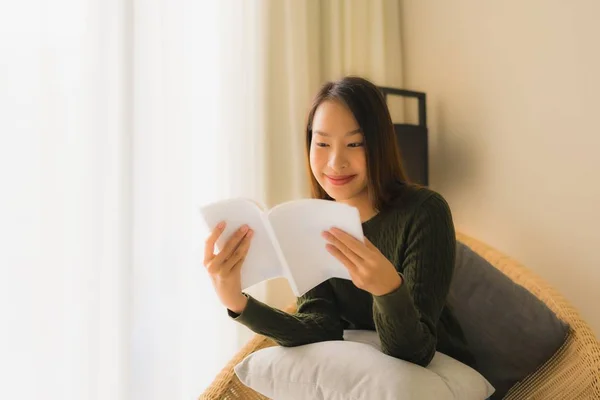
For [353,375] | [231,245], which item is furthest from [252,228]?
[353,375]

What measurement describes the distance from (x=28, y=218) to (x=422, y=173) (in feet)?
3.81

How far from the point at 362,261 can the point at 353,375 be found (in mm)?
213

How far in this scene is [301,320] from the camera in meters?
1.17

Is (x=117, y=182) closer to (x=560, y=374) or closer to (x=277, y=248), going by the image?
(x=277, y=248)

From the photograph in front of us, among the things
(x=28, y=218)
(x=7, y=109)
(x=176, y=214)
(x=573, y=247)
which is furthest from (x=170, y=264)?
(x=573, y=247)

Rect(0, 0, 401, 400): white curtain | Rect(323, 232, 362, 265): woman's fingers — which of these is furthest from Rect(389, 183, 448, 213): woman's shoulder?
Rect(0, 0, 401, 400): white curtain

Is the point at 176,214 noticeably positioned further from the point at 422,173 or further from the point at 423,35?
the point at 423,35

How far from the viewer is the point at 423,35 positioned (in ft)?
6.92

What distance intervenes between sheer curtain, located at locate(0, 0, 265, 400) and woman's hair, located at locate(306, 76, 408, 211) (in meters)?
0.62

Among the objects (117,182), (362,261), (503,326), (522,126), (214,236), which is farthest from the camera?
(522,126)

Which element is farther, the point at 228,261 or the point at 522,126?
the point at 522,126

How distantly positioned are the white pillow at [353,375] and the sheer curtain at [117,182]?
1.74ft

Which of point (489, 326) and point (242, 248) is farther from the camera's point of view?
point (489, 326)

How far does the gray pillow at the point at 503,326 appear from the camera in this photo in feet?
4.12
